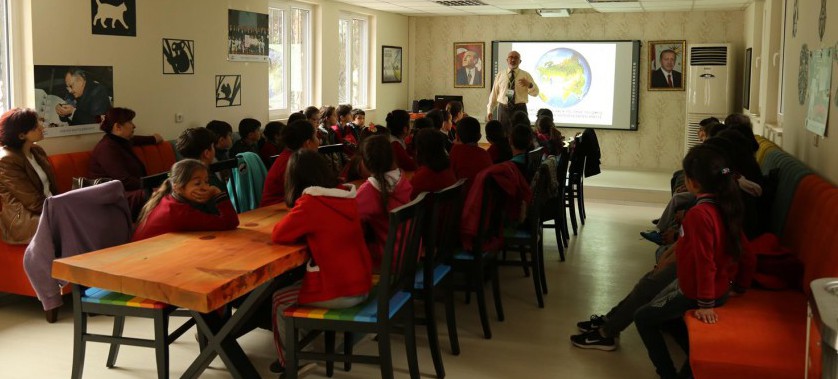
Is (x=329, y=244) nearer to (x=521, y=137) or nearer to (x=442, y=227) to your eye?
(x=442, y=227)

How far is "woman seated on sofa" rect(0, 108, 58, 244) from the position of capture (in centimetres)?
456

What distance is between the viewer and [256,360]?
391 cm

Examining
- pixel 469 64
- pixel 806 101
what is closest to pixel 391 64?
pixel 469 64

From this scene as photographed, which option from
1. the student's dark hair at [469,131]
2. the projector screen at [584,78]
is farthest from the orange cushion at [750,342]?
the projector screen at [584,78]

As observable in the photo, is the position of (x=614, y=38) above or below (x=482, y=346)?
above

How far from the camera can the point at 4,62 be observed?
5473 mm

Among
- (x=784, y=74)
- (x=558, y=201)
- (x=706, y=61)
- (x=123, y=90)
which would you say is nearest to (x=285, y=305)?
(x=558, y=201)

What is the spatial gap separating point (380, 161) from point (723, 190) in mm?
1479

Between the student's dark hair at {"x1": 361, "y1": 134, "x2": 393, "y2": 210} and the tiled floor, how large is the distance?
89cm

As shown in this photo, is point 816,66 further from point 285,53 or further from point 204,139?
point 285,53

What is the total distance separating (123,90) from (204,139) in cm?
223

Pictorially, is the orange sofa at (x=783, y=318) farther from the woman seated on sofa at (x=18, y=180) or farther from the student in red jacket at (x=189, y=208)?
the woman seated on sofa at (x=18, y=180)

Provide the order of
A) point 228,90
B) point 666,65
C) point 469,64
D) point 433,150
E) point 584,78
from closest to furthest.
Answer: point 433,150, point 228,90, point 666,65, point 584,78, point 469,64

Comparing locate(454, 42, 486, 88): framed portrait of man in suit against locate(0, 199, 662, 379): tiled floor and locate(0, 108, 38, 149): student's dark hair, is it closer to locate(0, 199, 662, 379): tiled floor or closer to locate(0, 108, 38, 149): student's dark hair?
locate(0, 199, 662, 379): tiled floor
